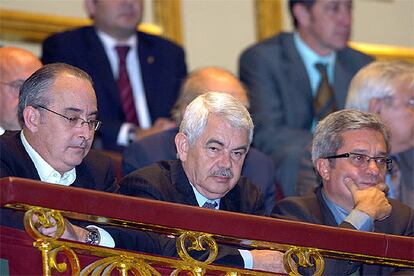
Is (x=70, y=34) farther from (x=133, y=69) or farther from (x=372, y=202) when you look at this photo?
(x=372, y=202)

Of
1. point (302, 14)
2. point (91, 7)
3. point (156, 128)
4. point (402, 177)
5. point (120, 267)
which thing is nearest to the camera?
point (120, 267)

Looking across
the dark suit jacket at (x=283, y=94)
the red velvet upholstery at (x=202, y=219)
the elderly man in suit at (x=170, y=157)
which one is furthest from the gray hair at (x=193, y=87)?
the red velvet upholstery at (x=202, y=219)

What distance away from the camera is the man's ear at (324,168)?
4.98 m

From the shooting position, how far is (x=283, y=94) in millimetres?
6844

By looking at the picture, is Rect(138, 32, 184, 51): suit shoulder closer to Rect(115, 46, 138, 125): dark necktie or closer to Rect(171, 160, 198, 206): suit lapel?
Rect(115, 46, 138, 125): dark necktie

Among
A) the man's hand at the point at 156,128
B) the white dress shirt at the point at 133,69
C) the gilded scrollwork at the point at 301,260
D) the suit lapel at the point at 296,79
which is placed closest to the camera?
the gilded scrollwork at the point at 301,260

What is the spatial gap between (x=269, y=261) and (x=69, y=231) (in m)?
0.75

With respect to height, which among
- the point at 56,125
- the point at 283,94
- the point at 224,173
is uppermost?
the point at 56,125

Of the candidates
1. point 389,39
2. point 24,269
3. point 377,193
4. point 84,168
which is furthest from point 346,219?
point 389,39

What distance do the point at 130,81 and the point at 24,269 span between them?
301 centimetres

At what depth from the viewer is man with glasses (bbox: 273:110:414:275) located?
4.82m

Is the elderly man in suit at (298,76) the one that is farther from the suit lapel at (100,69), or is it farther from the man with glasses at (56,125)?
the man with glasses at (56,125)

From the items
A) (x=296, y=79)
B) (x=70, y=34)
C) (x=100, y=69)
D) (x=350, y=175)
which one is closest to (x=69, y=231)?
(x=350, y=175)

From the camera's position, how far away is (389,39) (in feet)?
27.7
